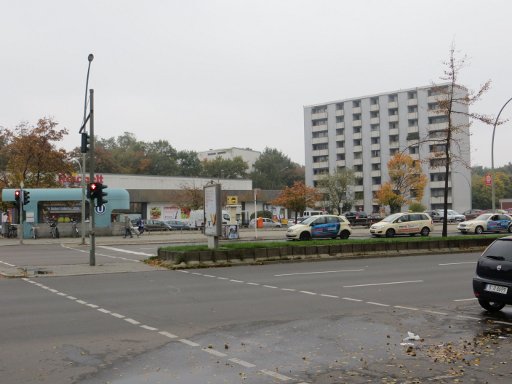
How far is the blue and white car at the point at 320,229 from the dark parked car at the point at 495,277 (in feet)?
75.3

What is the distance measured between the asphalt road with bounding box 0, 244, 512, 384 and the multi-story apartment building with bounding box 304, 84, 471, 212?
94.4 metres

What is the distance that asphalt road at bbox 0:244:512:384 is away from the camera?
6.48 m

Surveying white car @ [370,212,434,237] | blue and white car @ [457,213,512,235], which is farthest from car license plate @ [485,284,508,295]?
blue and white car @ [457,213,512,235]

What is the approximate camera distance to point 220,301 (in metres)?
12.0

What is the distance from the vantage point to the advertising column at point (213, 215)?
21875mm

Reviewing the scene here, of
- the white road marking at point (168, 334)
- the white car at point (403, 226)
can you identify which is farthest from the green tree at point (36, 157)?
the white road marking at point (168, 334)

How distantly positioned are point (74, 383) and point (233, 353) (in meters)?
2.09

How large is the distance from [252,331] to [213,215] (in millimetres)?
13439

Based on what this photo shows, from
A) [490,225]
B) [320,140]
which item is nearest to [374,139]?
[320,140]

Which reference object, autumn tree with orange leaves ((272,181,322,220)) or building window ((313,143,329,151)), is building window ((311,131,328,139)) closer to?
building window ((313,143,329,151))

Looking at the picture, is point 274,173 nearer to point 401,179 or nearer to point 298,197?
point 401,179

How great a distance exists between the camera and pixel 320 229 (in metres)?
34.0

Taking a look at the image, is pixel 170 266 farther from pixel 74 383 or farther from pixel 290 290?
pixel 74 383

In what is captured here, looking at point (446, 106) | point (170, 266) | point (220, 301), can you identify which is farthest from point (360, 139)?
point (220, 301)
